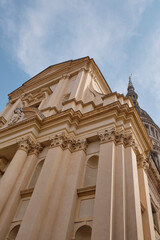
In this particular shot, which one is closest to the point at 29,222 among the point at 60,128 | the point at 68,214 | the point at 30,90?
the point at 68,214

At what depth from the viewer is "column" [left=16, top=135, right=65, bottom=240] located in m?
7.51

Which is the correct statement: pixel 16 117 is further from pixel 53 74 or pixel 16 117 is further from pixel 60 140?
pixel 53 74

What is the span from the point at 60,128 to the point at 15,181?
366 cm

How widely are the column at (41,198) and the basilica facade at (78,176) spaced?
0.11ft

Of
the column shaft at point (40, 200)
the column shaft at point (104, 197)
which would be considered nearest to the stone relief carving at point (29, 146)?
the column shaft at point (40, 200)

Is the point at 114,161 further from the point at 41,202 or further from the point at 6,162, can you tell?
the point at 6,162

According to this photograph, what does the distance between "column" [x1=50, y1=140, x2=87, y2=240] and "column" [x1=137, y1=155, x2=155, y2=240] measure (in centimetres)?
295

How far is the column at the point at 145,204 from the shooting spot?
324 inches

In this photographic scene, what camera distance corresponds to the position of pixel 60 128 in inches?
470

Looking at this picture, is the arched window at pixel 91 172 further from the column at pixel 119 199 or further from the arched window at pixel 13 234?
the arched window at pixel 13 234

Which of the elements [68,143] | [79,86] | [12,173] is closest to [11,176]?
[12,173]

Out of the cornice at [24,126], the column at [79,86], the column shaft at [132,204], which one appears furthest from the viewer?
the column at [79,86]

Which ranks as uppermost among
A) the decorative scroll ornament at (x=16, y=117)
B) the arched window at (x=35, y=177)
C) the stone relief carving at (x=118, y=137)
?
the decorative scroll ornament at (x=16, y=117)

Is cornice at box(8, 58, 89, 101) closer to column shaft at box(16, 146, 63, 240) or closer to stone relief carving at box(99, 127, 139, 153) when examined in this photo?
stone relief carving at box(99, 127, 139, 153)
